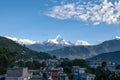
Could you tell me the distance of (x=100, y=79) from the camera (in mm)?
63375

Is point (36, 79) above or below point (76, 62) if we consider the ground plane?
below

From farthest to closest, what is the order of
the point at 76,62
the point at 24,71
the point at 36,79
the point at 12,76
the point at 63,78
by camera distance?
the point at 76,62 → the point at 63,78 → the point at 36,79 → the point at 24,71 → the point at 12,76

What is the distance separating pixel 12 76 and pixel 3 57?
39018 mm

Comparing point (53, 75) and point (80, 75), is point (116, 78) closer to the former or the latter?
point (53, 75)

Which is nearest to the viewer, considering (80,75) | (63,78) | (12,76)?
(12,76)

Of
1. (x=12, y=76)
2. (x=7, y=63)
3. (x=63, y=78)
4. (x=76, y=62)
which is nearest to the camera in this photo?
(x=12, y=76)

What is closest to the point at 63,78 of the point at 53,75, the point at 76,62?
the point at 53,75

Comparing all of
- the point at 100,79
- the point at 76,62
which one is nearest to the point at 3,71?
the point at 100,79

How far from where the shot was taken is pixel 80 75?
355ft

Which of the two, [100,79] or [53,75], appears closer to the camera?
[100,79]

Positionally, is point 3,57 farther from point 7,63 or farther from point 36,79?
point 36,79

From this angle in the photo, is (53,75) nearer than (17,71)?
No

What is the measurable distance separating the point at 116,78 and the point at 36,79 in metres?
19.2

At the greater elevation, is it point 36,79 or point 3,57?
point 3,57
